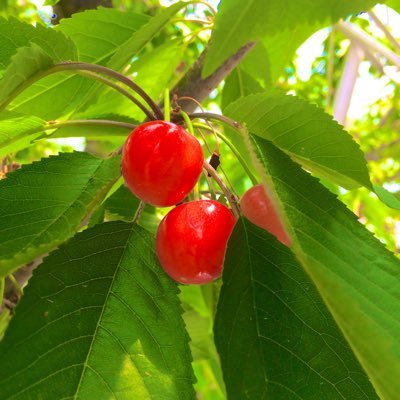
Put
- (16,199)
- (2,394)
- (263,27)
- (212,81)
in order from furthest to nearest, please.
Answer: (212,81), (16,199), (2,394), (263,27)

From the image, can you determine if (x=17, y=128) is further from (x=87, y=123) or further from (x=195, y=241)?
(x=195, y=241)

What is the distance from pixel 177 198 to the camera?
2.67 ft

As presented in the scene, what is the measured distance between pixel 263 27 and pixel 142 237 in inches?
19.4

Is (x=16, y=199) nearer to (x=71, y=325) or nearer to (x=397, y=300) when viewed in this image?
(x=71, y=325)

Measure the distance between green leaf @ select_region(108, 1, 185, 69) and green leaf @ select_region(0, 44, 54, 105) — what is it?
0.37 m

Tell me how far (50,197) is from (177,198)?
19 cm

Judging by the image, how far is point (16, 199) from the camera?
83 cm

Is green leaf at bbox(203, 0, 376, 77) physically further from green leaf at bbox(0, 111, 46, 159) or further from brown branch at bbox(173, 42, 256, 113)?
brown branch at bbox(173, 42, 256, 113)

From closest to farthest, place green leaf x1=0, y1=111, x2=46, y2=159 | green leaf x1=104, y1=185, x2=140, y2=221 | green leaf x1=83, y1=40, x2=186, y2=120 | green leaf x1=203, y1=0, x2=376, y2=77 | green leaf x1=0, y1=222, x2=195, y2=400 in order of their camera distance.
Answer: green leaf x1=203, y1=0, x2=376, y2=77
green leaf x1=0, y1=222, x2=195, y2=400
green leaf x1=0, y1=111, x2=46, y2=159
green leaf x1=104, y1=185, x2=140, y2=221
green leaf x1=83, y1=40, x2=186, y2=120

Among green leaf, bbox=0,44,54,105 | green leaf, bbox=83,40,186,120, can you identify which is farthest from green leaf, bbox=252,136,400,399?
green leaf, bbox=83,40,186,120

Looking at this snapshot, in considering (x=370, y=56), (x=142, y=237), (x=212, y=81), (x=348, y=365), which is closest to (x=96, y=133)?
(x=142, y=237)

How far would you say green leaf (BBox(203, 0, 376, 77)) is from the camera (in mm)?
478

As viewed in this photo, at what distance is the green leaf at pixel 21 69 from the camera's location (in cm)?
70

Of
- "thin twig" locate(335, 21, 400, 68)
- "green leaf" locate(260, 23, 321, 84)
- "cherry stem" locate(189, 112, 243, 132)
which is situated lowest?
"cherry stem" locate(189, 112, 243, 132)
